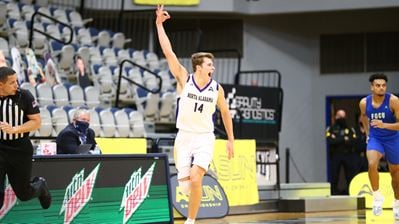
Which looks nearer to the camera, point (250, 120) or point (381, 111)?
point (381, 111)

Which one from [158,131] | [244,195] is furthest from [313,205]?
Result: [158,131]

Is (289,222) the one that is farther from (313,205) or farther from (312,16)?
(312,16)

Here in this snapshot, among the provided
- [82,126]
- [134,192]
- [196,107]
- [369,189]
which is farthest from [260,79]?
[196,107]

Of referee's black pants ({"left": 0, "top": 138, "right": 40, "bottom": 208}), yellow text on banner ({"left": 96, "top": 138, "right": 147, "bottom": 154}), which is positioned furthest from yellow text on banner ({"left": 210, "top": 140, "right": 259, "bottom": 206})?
referee's black pants ({"left": 0, "top": 138, "right": 40, "bottom": 208})

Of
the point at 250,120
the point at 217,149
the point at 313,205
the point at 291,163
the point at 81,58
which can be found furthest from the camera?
the point at 291,163

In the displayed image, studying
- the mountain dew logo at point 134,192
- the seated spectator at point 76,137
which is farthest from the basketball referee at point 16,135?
the seated spectator at point 76,137

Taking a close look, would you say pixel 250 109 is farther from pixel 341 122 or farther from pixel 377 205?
pixel 377 205

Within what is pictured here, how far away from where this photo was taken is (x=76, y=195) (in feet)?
31.9

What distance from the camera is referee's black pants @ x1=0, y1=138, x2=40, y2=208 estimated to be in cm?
856

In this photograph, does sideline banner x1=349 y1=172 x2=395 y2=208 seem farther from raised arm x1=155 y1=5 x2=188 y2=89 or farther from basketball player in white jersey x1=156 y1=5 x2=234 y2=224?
raised arm x1=155 y1=5 x2=188 y2=89

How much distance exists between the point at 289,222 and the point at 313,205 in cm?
371

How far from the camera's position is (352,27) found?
25.6 metres

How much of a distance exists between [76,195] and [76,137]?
260cm

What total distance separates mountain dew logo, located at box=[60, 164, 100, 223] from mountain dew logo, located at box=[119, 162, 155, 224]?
1.70ft
